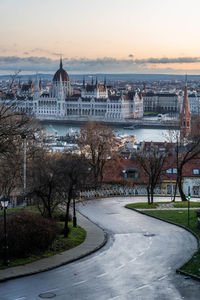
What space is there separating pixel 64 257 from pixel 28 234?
109 centimetres

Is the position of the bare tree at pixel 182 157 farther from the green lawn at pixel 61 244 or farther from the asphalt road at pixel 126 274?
the green lawn at pixel 61 244

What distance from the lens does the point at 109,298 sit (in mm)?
9445

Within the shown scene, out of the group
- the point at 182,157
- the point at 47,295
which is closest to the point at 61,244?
the point at 47,295

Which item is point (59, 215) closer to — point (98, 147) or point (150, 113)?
point (98, 147)

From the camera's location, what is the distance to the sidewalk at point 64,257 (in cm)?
1114

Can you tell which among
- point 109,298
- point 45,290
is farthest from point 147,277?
point 45,290

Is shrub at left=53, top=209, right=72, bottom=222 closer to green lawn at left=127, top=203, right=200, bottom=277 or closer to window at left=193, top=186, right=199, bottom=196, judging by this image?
green lawn at left=127, top=203, right=200, bottom=277

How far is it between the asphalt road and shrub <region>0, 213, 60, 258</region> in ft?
4.06

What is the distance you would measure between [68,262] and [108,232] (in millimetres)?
3751

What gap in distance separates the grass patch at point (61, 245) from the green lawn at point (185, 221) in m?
3.37

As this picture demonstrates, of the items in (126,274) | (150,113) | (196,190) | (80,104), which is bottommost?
(196,190)

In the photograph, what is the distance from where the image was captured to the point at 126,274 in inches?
434

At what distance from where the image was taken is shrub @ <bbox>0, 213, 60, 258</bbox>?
1237cm

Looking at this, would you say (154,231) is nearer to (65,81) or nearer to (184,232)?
(184,232)
